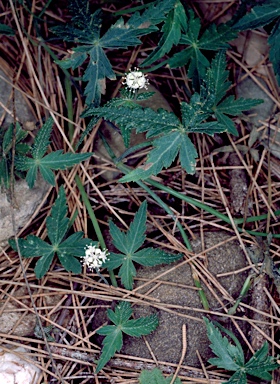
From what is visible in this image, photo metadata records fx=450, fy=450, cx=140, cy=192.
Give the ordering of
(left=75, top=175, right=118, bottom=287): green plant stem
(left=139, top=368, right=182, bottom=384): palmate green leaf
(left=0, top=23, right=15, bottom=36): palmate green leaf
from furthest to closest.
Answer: (left=0, top=23, right=15, bottom=36): palmate green leaf → (left=75, top=175, right=118, bottom=287): green plant stem → (left=139, top=368, right=182, bottom=384): palmate green leaf

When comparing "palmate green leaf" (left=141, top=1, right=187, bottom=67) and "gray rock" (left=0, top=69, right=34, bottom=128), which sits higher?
"palmate green leaf" (left=141, top=1, right=187, bottom=67)

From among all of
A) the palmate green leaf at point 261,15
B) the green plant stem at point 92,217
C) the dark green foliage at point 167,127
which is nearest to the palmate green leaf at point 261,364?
the green plant stem at point 92,217

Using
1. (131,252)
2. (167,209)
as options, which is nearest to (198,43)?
(167,209)

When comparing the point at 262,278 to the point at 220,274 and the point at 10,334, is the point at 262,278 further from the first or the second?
the point at 10,334

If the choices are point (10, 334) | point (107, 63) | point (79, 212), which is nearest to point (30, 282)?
point (10, 334)

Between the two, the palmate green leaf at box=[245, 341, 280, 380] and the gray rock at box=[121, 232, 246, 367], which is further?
the gray rock at box=[121, 232, 246, 367]

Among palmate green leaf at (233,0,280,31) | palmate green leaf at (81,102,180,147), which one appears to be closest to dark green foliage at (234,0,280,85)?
palmate green leaf at (233,0,280,31)

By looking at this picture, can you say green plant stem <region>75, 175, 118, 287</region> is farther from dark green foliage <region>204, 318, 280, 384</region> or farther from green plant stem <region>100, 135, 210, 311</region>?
dark green foliage <region>204, 318, 280, 384</region>

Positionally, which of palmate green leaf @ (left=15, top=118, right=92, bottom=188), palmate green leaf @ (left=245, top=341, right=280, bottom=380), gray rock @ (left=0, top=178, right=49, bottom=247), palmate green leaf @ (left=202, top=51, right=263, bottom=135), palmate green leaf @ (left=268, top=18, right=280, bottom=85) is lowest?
palmate green leaf @ (left=245, top=341, right=280, bottom=380)
